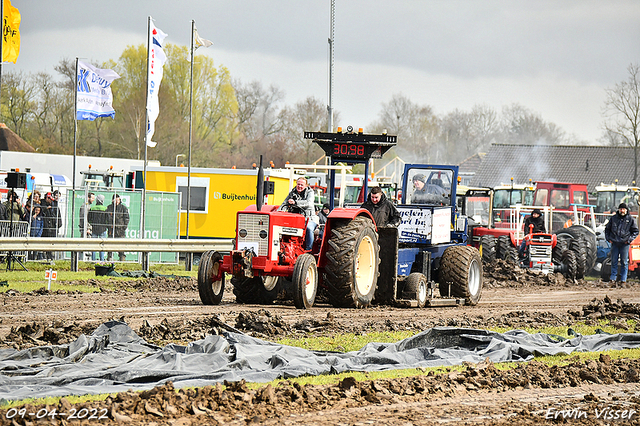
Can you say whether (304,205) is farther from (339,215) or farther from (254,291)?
(254,291)

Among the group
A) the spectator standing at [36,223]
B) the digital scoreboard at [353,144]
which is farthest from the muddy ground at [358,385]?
the spectator standing at [36,223]

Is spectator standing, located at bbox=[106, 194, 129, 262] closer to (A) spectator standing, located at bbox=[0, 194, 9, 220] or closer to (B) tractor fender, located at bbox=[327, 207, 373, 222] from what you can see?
(A) spectator standing, located at bbox=[0, 194, 9, 220]

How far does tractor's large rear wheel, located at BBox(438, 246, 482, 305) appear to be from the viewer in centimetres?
1400

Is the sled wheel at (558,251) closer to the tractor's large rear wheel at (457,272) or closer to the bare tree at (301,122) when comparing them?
the tractor's large rear wheel at (457,272)

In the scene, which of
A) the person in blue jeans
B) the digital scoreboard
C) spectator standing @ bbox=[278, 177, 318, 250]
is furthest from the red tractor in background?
spectator standing @ bbox=[278, 177, 318, 250]

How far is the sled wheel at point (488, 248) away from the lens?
21.3m

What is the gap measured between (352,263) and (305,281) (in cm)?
83

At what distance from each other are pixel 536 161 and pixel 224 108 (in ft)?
92.6

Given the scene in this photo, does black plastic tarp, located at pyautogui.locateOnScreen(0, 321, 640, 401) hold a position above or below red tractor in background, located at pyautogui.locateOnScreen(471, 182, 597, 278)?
below

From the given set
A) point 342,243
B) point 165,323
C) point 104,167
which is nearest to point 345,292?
point 342,243

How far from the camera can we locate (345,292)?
11984mm

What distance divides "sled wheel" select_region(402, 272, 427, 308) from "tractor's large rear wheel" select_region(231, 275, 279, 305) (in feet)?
7.31

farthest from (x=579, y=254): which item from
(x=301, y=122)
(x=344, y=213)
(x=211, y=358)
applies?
(x=301, y=122)

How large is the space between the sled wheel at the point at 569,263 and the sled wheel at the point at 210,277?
40.3 ft
